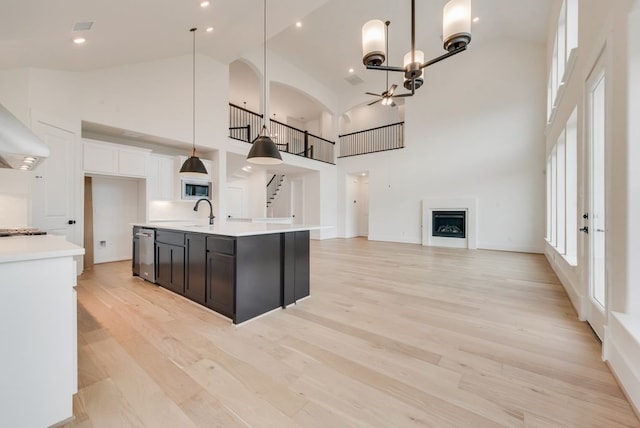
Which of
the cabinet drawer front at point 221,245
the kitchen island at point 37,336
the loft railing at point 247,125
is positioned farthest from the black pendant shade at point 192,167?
the loft railing at point 247,125

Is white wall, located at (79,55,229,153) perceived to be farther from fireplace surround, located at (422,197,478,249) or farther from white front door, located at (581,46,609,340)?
white front door, located at (581,46,609,340)

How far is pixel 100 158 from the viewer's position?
14.7ft

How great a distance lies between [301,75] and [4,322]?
873cm

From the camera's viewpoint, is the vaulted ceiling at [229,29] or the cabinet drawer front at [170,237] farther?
the cabinet drawer front at [170,237]

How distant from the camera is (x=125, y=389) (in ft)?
5.16

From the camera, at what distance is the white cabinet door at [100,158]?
170 inches

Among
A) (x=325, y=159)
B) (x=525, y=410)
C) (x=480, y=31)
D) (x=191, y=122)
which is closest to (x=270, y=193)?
(x=325, y=159)

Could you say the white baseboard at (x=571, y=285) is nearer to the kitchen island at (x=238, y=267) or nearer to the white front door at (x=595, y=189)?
the white front door at (x=595, y=189)

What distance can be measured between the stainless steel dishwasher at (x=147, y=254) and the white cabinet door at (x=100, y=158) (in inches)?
59.3

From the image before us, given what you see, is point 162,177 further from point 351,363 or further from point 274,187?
point 351,363

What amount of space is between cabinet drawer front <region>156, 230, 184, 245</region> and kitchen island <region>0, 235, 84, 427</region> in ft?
5.83

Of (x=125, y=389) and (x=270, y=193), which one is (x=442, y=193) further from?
(x=125, y=389)

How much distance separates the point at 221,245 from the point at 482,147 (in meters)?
7.17

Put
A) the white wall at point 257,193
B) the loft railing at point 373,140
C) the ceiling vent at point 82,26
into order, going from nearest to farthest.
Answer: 1. the ceiling vent at point 82,26
2. the white wall at point 257,193
3. the loft railing at point 373,140
